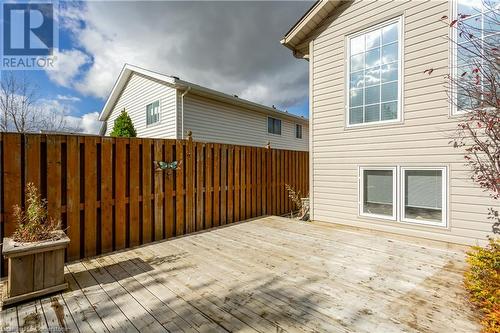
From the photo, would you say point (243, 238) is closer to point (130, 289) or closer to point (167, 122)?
point (130, 289)

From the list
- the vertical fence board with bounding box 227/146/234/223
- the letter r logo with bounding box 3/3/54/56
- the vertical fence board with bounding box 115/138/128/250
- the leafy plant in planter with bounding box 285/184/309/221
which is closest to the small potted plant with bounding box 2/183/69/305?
the vertical fence board with bounding box 115/138/128/250

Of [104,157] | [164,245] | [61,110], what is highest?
[61,110]

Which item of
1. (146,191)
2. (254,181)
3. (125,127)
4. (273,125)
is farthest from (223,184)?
(273,125)

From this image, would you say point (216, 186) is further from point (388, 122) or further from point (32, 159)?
point (388, 122)

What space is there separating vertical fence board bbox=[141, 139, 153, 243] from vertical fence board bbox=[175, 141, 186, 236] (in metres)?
0.54

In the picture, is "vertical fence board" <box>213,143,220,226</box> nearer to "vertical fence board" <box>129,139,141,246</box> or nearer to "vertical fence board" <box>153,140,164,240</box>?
"vertical fence board" <box>153,140,164,240</box>

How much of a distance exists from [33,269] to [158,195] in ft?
6.85

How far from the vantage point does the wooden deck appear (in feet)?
6.69

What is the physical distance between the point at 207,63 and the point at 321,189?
9474 millimetres

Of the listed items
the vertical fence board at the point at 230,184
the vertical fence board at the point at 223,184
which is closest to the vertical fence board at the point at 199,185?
the vertical fence board at the point at 223,184

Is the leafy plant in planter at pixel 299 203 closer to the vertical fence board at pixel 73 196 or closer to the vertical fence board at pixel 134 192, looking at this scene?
the vertical fence board at pixel 134 192

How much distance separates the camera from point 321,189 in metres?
5.74

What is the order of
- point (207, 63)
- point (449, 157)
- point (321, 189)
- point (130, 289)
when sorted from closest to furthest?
1. point (130, 289)
2. point (449, 157)
3. point (321, 189)
4. point (207, 63)

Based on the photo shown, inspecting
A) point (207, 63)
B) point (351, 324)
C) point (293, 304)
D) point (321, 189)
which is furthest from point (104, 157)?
point (207, 63)
